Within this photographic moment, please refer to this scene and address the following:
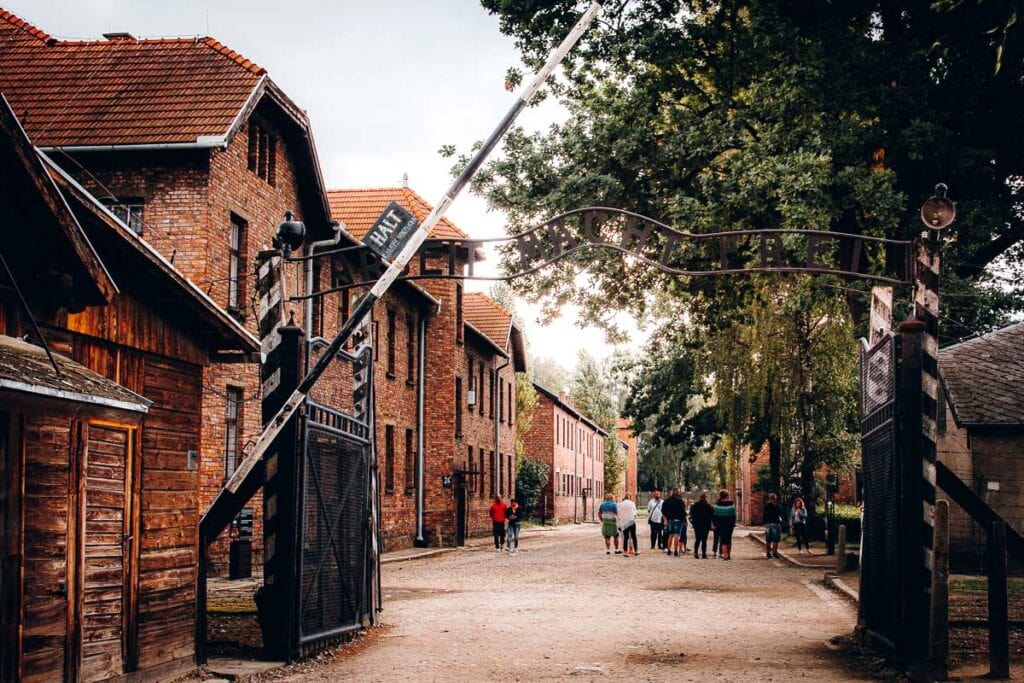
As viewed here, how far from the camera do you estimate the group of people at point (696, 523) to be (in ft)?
101

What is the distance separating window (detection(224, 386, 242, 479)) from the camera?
23.0 meters

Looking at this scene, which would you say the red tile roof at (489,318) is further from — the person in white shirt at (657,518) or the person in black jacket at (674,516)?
the person in black jacket at (674,516)

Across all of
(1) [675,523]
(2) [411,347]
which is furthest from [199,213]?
(1) [675,523]

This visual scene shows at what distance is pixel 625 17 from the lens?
21.3m

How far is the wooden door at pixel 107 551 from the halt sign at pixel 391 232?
9.52ft

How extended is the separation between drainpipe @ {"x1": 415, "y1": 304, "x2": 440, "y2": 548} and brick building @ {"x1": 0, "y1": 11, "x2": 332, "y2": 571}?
542 inches

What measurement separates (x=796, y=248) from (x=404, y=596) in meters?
8.35

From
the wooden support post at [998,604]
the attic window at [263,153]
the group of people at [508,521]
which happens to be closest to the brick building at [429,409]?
the group of people at [508,521]

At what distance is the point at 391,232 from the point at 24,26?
17752mm

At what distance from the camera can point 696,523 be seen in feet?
105

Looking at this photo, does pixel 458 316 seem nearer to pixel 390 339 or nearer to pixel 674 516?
pixel 390 339

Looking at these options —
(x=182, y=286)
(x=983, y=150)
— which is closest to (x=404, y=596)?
(x=182, y=286)

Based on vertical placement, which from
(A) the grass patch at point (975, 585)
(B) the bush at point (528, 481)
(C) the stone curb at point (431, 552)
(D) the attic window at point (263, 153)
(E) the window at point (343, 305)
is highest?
(D) the attic window at point (263, 153)

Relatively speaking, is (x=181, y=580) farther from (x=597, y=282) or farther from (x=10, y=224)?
(x=597, y=282)
